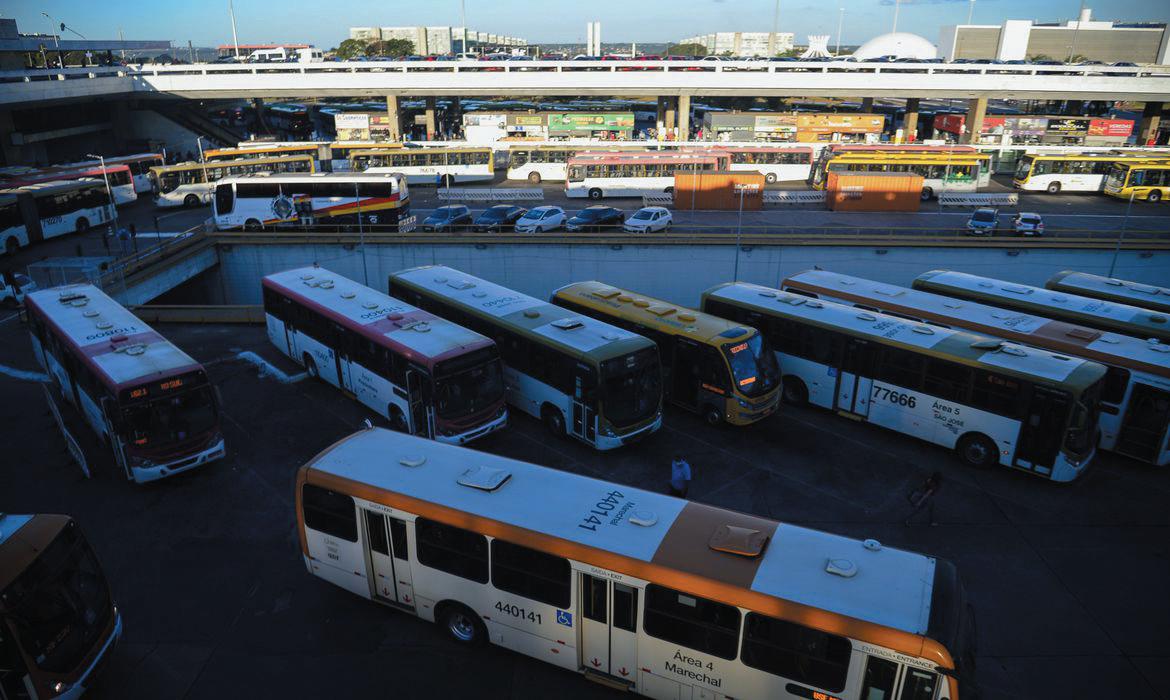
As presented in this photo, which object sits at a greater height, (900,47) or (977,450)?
(900,47)

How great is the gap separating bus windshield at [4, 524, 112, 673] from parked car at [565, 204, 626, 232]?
26495 millimetres

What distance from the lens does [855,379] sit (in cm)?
1756

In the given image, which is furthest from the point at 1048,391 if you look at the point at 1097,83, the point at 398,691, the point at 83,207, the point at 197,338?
the point at 1097,83

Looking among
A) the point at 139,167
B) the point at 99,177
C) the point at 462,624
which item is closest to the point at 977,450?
the point at 462,624

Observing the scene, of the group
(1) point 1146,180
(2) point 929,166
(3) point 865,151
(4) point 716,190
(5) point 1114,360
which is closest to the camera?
(5) point 1114,360

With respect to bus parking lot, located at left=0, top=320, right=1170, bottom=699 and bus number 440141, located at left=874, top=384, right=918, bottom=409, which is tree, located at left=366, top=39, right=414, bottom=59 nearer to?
bus parking lot, located at left=0, top=320, right=1170, bottom=699

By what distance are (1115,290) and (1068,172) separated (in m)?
35.1

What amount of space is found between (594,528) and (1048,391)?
10.9m

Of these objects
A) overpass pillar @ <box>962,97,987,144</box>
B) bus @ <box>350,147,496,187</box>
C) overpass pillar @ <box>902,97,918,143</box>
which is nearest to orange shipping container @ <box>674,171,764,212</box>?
bus @ <box>350,147,496,187</box>

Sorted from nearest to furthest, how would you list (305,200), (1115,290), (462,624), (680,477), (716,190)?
(462,624), (680,477), (1115,290), (305,200), (716,190)

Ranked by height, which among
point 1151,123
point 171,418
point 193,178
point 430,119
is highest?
point 430,119

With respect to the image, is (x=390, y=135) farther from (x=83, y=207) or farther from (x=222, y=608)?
(x=222, y=608)

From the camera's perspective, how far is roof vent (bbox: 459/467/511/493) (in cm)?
980

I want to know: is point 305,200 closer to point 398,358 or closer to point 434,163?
point 434,163
